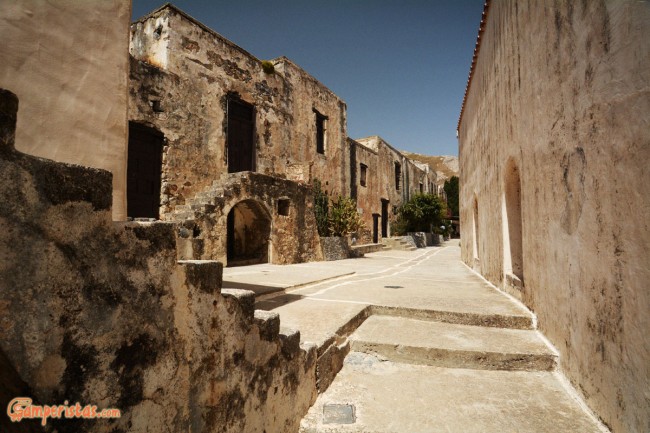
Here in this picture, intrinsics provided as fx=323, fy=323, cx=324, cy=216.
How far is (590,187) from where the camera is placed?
218 cm

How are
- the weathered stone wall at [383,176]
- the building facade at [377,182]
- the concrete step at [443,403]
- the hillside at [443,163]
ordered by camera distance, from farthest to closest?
the hillside at [443,163], the weathered stone wall at [383,176], the building facade at [377,182], the concrete step at [443,403]

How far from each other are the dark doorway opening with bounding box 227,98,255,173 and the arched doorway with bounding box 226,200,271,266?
156 cm

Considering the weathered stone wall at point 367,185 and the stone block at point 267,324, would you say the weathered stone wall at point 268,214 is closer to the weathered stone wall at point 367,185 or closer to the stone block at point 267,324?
the stone block at point 267,324

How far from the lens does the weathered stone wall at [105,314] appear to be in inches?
38.0

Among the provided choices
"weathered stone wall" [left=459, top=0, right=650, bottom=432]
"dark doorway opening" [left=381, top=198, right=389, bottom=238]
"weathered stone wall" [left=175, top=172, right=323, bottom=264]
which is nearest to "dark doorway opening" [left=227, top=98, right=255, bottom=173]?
"weathered stone wall" [left=175, top=172, right=323, bottom=264]

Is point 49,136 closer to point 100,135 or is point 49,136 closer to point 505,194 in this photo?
point 100,135

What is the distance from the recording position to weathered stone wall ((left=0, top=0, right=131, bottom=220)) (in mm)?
1871

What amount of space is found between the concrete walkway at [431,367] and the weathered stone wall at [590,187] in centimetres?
23

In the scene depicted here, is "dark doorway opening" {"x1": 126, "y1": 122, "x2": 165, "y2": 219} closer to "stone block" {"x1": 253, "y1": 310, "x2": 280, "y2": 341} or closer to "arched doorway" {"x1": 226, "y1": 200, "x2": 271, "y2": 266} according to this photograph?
"arched doorway" {"x1": 226, "y1": 200, "x2": 271, "y2": 266}

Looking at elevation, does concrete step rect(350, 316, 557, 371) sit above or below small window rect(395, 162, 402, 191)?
below

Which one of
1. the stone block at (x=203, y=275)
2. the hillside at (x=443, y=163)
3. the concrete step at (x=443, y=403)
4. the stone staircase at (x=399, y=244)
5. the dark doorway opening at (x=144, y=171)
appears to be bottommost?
the concrete step at (x=443, y=403)

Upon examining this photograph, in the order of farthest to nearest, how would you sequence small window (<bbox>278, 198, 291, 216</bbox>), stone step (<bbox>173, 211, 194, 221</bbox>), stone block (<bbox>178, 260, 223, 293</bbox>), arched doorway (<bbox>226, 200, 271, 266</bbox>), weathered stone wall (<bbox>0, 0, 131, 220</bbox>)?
small window (<bbox>278, 198, 291, 216</bbox>)
arched doorway (<bbox>226, 200, 271, 266</bbox>)
stone step (<bbox>173, 211, 194, 221</bbox>)
weathered stone wall (<bbox>0, 0, 131, 220</bbox>)
stone block (<bbox>178, 260, 223, 293</bbox>)

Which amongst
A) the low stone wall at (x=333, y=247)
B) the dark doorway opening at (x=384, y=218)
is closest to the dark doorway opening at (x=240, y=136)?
the low stone wall at (x=333, y=247)

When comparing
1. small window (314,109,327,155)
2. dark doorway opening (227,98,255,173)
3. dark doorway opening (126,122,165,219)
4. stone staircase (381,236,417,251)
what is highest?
small window (314,109,327,155)
